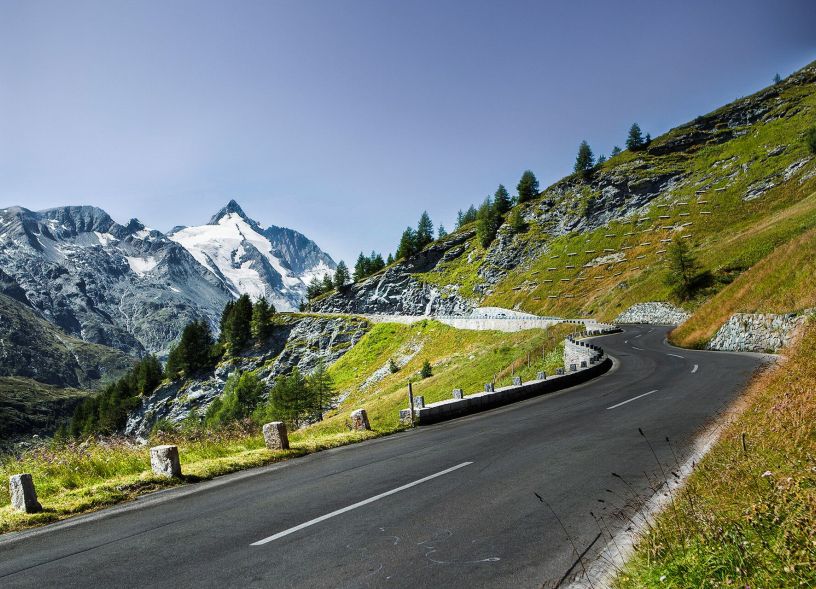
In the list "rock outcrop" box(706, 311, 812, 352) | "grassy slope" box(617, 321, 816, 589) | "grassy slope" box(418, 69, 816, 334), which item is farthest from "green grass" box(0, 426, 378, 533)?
"grassy slope" box(418, 69, 816, 334)

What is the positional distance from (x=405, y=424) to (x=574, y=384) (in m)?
11.0

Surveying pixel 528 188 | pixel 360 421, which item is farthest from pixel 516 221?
→ pixel 360 421

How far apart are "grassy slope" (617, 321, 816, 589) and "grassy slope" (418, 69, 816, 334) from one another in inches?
2188

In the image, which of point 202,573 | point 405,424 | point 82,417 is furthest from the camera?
point 82,417

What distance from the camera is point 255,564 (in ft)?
16.5

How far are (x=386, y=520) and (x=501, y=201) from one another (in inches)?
5799

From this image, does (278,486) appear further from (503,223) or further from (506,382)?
(503,223)

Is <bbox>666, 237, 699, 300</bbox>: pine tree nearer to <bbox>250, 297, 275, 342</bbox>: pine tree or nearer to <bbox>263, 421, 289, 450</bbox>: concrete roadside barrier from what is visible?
<bbox>263, 421, 289, 450</bbox>: concrete roadside barrier

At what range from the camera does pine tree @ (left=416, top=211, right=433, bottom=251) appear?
480 feet

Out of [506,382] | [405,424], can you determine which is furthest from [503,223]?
[405,424]

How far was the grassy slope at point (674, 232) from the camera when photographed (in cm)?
6119

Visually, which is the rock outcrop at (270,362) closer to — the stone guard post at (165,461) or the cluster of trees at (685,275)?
the cluster of trees at (685,275)

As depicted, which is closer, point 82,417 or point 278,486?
point 278,486

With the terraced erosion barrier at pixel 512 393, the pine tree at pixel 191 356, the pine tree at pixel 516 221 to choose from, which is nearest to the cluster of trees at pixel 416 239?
the pine tree at pixel 516 221
